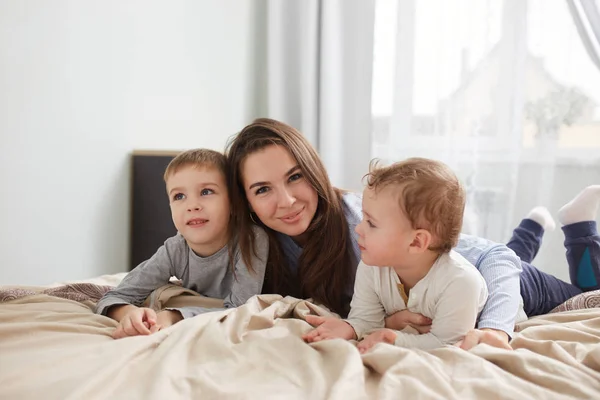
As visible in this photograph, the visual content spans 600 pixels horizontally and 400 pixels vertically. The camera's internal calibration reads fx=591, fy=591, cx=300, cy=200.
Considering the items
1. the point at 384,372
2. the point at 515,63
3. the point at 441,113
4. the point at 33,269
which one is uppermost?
the point at 515,63

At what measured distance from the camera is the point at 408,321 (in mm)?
1237

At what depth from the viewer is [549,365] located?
3.13ft

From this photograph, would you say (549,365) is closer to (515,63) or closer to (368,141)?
(515,63)

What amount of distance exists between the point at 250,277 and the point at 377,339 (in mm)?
408

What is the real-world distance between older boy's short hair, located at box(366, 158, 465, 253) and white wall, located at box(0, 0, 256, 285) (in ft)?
4.45

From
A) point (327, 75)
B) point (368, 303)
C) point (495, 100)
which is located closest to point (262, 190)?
point (368, 303)

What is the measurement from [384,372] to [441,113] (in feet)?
6.59

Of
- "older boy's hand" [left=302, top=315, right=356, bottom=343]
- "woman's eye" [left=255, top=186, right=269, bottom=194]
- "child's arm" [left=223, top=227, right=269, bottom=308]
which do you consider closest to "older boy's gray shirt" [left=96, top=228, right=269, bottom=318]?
"child's arm" [left=223, top=227, right=269, bottom=308]

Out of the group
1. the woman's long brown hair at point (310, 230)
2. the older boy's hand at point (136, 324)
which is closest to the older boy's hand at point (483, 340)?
the woman's long brown hair at point (310, 230)

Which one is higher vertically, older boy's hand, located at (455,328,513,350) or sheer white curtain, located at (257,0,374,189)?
sheer white curtain, located at (257,0,374,189)

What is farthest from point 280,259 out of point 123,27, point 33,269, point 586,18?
point 586,18

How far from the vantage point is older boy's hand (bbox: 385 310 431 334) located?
4.02 feet

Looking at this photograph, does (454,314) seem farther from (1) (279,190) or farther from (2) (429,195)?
(1) (279,190)

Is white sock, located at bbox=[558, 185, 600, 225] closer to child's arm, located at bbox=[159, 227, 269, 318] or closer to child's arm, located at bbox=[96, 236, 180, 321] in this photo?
child's arm, located at bbox=[159, 227, 269, 318]
